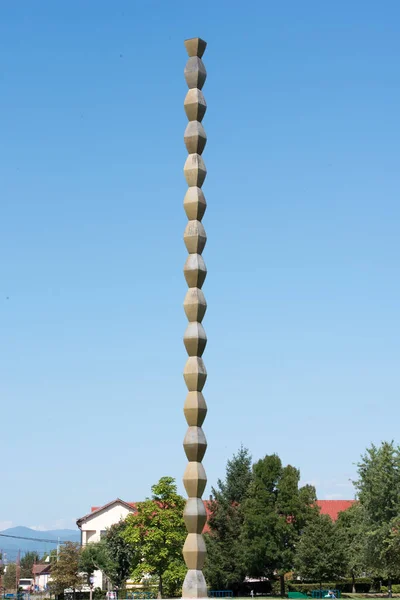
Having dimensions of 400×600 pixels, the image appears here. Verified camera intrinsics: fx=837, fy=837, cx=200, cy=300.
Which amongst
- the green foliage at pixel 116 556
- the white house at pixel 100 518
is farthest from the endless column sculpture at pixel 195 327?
the white house at pixel 100 518

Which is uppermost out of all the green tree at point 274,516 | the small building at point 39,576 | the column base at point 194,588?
the green tree at point 274,516

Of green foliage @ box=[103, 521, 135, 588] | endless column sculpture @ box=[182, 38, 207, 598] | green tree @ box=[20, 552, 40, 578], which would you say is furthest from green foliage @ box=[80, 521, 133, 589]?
green tree @ box=[20, 552, 40, 578]

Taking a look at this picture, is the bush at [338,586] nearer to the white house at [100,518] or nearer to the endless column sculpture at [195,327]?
the white house at [100,518]

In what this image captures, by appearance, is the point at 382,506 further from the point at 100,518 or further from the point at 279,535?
the point at 100,518

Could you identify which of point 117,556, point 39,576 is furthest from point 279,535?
point 39,576

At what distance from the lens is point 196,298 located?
63.7 feet

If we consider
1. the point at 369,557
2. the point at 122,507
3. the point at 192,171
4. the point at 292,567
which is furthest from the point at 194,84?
the point at 122,507

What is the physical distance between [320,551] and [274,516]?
4.66 meters

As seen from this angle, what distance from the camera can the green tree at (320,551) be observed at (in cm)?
6366

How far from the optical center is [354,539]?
64.5 meters

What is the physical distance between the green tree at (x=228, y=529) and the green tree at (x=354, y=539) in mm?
8237

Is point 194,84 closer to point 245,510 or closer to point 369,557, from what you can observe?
point 369,557

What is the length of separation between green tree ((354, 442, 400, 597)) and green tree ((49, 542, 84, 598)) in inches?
1219

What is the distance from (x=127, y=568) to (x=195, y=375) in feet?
201
